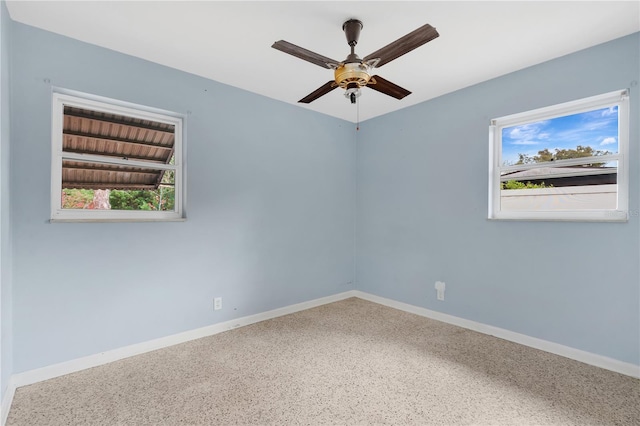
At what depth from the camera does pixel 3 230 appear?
5.71 ft

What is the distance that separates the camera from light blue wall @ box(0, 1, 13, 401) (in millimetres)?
1716

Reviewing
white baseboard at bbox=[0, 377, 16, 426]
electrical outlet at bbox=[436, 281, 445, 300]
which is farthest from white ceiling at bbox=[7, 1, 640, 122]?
white baseboard at bbox=[0, 377, 16, 426]

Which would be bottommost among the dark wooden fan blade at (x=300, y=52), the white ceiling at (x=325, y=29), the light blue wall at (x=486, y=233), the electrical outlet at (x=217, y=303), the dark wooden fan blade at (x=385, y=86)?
the electrical outlet at (x=217, y=303)

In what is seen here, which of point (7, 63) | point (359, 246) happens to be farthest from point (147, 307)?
point (359, 246)

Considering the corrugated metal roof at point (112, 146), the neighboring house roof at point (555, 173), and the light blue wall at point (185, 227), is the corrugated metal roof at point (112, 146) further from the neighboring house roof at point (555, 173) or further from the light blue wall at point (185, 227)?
the neighboring house roof at point (555, 173)

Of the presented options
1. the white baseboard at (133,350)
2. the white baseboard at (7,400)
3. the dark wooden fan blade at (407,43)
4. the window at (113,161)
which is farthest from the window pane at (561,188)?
the white baseboard at (7,400)

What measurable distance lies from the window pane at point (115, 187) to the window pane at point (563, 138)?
10.5 feet

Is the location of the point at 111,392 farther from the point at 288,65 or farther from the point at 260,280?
the point at 288,65

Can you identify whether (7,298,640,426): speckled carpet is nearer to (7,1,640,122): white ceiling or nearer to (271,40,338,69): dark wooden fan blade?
(271,40,338,69): dark wooden fan blade

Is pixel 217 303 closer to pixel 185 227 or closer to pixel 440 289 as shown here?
pixel 185 227

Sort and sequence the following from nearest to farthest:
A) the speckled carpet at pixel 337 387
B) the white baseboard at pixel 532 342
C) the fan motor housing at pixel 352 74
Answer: the speckled carpet at pixel 337 387, the fan motor housing at pixel 352 74, the white baseboard at pixel 532 342

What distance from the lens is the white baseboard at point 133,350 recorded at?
203 cm

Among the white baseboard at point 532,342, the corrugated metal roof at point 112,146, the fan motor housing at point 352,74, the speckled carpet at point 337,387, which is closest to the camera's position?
the speckled carpet at point 337,387

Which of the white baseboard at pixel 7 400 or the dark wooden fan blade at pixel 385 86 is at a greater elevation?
the dark wooden fan blade at pixel 385 86
